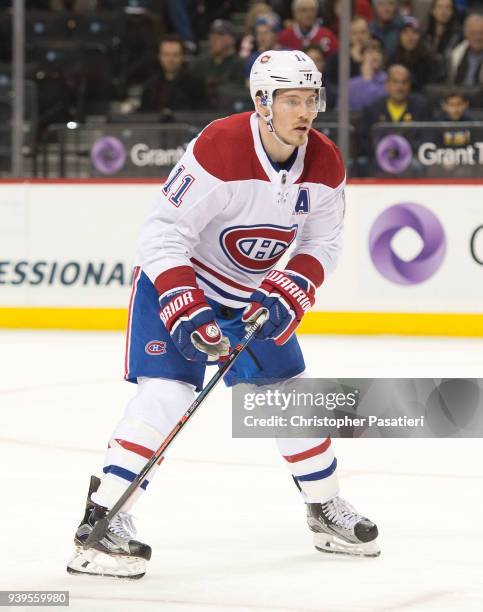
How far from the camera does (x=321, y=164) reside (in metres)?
3.50

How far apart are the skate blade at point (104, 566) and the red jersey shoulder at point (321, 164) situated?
0.97 meters

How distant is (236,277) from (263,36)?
5348 millimetres

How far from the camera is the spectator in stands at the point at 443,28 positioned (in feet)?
28.8

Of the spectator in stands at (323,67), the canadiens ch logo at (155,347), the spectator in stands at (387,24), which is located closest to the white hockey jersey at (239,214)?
the canadiens ch logo at (155,347)

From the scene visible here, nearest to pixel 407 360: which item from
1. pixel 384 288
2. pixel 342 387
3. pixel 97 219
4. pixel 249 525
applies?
pixel 384 288

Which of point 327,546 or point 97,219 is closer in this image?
point 327,546

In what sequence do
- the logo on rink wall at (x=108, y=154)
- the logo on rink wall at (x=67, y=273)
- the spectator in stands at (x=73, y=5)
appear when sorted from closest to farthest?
the logo on rink wall at (x=108, y=154), the logo on rink wall at (x=67, y=273), the spectator in stands at (x=73, y=5)

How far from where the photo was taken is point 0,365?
6688 mm

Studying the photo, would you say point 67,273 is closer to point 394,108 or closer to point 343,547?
point 394,108

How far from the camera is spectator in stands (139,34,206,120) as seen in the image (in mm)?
8633

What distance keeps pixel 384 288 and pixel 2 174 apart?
219cm

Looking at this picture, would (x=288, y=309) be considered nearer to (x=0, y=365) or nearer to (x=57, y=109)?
(x=0, y=365)

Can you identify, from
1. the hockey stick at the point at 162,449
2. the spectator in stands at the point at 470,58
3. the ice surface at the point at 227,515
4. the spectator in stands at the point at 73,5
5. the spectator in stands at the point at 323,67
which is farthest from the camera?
the spectator in stands at the point at 73,5

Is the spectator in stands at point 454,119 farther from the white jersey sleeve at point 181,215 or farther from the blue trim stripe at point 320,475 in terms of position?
the white jersey sleeve at point 181,215
